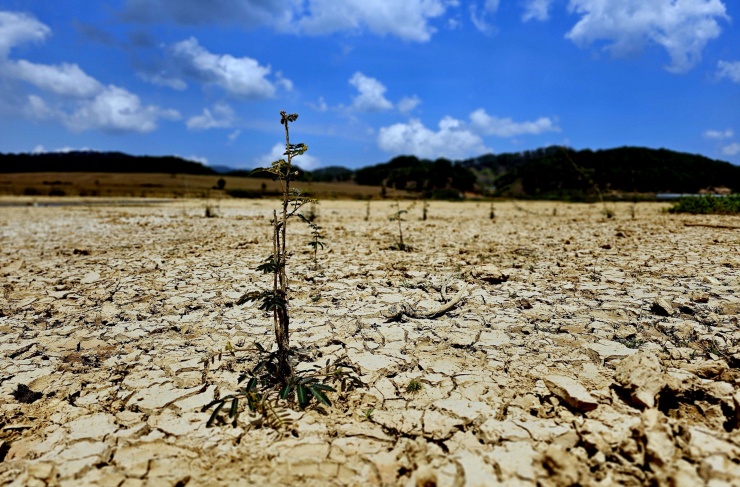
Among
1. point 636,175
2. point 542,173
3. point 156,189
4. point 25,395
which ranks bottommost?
point 25,395

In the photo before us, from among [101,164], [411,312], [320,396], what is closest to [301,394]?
[320,396]

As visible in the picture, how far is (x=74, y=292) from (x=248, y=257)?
198 centimetres

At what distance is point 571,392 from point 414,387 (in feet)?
2.55

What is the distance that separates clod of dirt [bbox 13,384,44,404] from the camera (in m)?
2.10

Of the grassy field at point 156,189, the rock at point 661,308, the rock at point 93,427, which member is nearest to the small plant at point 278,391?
the rock at point 93,427

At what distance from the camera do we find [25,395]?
2.14 meters

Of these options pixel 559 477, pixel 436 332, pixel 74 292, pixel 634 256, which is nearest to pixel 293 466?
pixel 559 477

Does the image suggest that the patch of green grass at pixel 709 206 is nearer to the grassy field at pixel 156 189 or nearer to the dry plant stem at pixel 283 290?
the grassy field at pixel 156 189

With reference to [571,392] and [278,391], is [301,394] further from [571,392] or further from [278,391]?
[571,392]

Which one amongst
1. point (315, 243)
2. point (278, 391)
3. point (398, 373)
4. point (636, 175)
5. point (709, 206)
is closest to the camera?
point (278, 391)

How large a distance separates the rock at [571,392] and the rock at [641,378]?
0.18 metres

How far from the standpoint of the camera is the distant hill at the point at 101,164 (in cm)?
6719

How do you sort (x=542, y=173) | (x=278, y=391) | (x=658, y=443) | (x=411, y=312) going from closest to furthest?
(x=658, y=443)
(x=278, y=391)
(x=411, y=312)
(x=542, y=173)

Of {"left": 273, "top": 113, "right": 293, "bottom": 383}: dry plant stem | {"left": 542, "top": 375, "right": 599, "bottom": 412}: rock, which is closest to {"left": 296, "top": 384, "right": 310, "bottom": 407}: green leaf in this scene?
{"left": 273, "top": 113, "right": 293, "bottom": 383}: dry plant stem
